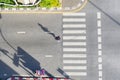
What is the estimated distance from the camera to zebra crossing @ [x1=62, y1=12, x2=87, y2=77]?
63.0 metres

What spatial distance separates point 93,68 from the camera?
6275 cm

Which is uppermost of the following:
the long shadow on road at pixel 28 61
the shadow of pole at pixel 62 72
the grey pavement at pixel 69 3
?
the grey pavement at pixel 69 3

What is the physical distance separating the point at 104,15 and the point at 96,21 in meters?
1.81

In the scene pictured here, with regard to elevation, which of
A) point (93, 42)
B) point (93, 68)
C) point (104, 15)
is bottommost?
point (93, 68)

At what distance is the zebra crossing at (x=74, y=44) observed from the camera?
63000 millimetres

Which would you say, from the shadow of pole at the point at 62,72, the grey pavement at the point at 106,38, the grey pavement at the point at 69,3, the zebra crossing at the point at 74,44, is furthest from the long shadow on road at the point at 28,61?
the grey pavement at the point at 69,3

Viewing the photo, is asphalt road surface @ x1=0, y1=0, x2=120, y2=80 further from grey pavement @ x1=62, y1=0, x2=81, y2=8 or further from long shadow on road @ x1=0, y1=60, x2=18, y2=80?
grey pavement @ x1=62, y1=0, x2=81, y2=8

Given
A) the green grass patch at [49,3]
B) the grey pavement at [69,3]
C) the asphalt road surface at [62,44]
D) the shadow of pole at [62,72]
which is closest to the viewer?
the shadow of pole at [62,72]

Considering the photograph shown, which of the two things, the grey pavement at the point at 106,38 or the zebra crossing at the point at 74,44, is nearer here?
the grey pavement at the point at 106,38

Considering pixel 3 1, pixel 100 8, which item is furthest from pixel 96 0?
pixel 3 1

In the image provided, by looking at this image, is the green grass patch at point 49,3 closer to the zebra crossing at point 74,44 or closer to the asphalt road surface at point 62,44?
the asphalt road surface at point 62,44

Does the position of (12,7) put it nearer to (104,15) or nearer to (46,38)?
(46,38)

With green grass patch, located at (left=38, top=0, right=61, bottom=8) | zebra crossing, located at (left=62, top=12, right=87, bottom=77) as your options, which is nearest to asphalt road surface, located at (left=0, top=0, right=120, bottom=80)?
zebra crossing, located at (left=62, top=12, right=87, bottom=77)

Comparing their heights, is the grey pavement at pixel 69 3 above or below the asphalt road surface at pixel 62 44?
above
